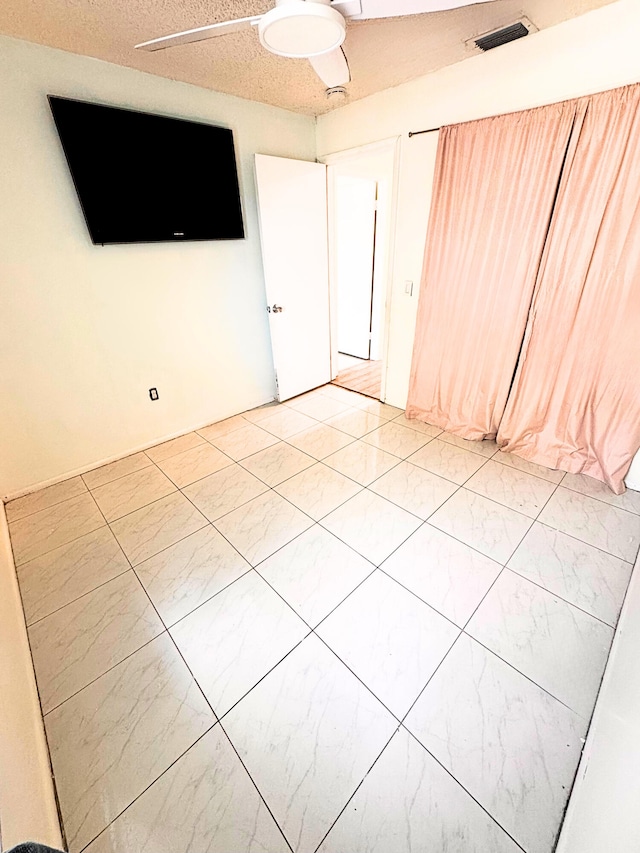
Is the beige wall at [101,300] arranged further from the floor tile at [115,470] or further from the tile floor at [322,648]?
the tile floor at [322,648]

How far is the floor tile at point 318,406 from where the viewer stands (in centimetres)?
327

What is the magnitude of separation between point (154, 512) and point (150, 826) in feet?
4.65

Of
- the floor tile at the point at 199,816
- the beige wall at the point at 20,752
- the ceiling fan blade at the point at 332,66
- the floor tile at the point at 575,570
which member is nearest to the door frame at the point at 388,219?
the ceiling fan blade at the point at 332,66

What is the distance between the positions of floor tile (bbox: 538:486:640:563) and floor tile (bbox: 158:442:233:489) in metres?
2.14

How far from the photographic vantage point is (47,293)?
2.12m

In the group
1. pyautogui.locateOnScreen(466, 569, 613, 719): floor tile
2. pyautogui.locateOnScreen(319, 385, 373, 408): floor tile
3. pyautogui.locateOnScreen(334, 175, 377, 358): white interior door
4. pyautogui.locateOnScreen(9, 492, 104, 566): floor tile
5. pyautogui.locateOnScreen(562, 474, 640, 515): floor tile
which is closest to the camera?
pyautogui.locateOnScreen(466, 569, 613, 719): floor tile

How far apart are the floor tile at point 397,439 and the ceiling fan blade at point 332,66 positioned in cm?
214

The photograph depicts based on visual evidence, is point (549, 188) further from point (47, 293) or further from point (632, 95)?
point (47, 293)

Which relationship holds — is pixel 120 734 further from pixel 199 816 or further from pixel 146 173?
pixel 146 173

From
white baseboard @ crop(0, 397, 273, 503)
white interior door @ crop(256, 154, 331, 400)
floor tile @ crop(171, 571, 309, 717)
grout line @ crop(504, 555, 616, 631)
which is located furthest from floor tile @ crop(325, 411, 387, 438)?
floor tile @ crop(171, 571, 309, 717)

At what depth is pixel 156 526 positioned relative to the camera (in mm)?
2016

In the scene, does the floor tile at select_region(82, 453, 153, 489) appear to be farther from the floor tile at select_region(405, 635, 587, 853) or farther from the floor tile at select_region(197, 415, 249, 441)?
the floor tile at select_region(405, 635, 587, 853)

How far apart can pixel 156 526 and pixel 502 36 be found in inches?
129

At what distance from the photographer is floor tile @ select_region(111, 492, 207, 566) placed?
1.87m
